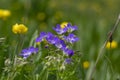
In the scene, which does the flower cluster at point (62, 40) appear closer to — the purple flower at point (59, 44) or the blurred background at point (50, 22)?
the purple flower at point (59, 44)

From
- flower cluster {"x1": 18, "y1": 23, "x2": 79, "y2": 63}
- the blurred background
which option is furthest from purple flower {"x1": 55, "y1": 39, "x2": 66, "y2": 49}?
the blurred background

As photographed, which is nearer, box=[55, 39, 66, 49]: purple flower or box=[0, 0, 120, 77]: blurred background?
box=[55, 39, 66, 49]: purple flower

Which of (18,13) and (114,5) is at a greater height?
(114,5)

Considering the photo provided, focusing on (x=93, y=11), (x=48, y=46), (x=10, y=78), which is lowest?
(x=10, y=78)

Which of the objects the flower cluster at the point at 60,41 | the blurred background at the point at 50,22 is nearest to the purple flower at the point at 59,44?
the flower cluster at the point at 60,41

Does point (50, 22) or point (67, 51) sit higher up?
point (50, 22)

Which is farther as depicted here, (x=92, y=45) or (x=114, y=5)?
(x=114, y=5)

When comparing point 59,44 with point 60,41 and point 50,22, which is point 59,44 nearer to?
point 60,41

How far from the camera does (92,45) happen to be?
15.0ft

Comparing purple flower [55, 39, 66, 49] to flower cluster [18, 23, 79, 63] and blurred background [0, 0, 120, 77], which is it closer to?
flower cluster [18, 23, 79, 63]

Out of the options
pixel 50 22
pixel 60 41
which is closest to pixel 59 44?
pixel 60 41

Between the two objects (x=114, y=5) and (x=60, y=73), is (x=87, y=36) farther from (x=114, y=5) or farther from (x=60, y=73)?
(x=114, y=5)

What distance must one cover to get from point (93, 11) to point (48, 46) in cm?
718

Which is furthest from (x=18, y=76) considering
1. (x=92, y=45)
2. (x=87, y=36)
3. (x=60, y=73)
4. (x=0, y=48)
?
(x=87, y=36)
